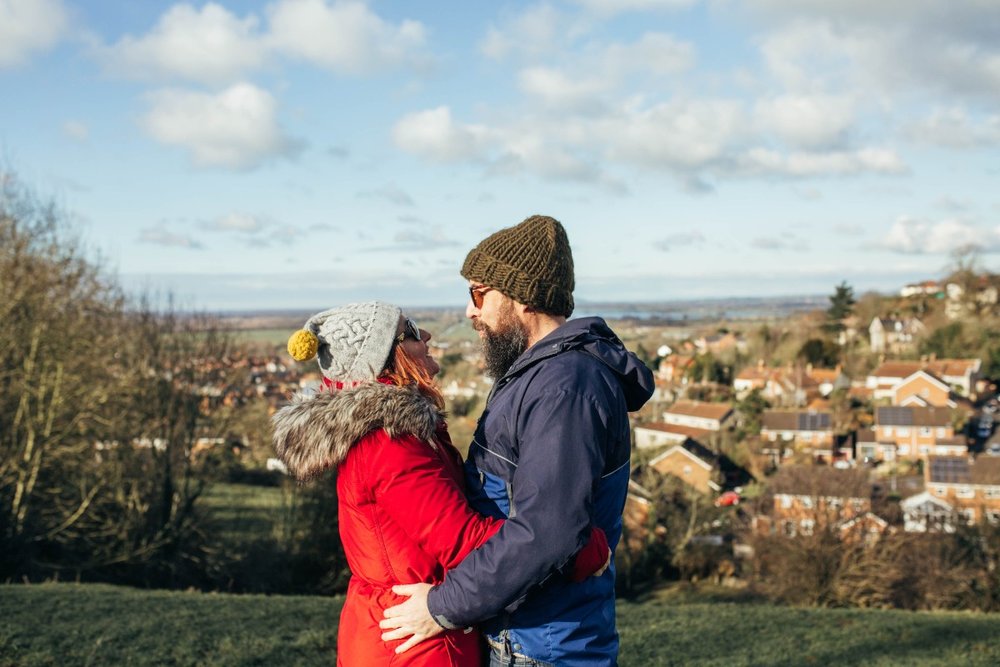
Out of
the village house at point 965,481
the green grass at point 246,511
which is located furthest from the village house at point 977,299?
the green grass at point 246,511

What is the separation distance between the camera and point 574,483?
200 centimetres

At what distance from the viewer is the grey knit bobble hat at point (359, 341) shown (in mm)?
2416

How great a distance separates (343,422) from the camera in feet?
7.22

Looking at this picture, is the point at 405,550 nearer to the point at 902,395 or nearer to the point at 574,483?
the point at 574,483

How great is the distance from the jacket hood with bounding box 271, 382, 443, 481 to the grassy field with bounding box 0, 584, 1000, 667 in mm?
4825

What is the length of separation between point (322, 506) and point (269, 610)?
9.04 meters

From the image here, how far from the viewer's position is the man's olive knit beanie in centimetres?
236

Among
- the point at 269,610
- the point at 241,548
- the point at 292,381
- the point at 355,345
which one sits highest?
the point at 355,345

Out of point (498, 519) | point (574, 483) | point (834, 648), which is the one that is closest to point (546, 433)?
point (574, 483)

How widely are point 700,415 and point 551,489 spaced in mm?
31743

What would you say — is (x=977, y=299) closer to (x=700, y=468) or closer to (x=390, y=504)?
(x=700, y=468)

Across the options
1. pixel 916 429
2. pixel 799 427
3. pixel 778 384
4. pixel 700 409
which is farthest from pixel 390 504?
pixel 778 384

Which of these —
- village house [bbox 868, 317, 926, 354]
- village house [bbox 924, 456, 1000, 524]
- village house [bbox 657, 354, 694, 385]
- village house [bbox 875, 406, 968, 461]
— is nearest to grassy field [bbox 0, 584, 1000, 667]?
village house [bbox 924, 456, 1000, 524]

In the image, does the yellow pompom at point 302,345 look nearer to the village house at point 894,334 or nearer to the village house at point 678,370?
the village house at point 678,370
